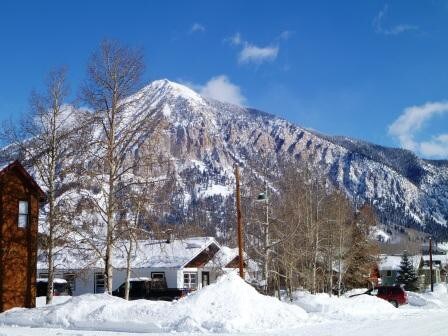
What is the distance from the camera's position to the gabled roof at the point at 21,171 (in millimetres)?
31305

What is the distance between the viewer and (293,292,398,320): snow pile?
29872 mm

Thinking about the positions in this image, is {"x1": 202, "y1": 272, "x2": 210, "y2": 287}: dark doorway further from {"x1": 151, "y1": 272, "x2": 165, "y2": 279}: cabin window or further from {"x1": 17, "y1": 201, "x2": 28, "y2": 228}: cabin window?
{"x1": 17, "y1": 201, "x2": 28, "y2": 228}: cabin window

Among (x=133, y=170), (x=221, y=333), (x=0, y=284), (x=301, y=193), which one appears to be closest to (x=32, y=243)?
(x=0, y=284)

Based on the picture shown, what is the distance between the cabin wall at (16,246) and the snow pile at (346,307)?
1445 centimetres

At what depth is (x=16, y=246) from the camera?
31.5 meters

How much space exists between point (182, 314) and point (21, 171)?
1393 centimetres

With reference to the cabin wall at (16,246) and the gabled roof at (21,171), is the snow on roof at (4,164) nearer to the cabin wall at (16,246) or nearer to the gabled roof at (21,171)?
the gabled roof at (21,171)

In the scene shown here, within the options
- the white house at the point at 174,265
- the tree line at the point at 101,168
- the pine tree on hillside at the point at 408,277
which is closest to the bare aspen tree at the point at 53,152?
the tree line at the point at 101,168

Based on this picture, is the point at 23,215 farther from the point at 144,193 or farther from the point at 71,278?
the point at 71,278

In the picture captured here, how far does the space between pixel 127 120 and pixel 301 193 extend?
19.6m

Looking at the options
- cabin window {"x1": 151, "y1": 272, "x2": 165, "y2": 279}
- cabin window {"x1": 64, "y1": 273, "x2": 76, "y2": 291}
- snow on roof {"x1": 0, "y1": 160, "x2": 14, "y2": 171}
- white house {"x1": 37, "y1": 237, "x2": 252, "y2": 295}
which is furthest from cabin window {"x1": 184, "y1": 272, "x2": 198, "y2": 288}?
snow on roof {"x1": 0, "y1": 160, "x2": 14, "y2": 171}

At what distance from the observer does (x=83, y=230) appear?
91.7ft

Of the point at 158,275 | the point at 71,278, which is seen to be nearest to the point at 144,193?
the point at 71,278

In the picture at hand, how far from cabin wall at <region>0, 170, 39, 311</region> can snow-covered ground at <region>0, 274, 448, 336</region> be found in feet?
14.4
